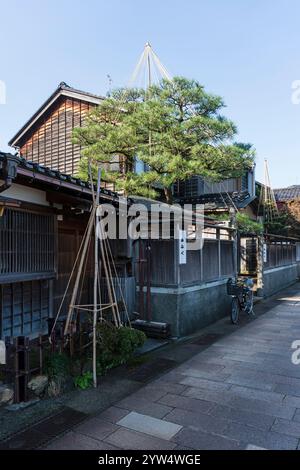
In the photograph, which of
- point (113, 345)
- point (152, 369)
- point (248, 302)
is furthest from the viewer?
point (248, 302)

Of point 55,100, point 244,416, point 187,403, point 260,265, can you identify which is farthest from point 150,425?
point 55,100

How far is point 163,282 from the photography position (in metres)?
8.79

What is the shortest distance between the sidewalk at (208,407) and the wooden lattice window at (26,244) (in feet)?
8.98

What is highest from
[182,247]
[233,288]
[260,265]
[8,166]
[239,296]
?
[8,166]

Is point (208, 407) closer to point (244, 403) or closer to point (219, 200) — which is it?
point (244, 403)

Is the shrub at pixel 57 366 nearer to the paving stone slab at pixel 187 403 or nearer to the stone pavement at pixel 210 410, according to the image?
the stone pavement at pixel 210 410

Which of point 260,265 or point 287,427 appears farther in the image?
point 260,265

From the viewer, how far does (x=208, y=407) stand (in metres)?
4.87

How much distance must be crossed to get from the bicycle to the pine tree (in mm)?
3513

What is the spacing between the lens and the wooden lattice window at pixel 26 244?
5.98m

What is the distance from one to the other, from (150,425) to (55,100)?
1573cm

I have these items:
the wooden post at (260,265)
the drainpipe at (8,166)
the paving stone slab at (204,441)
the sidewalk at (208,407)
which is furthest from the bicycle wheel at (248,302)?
the drainpipe at (8,166)
